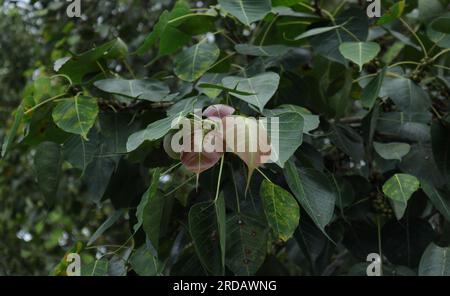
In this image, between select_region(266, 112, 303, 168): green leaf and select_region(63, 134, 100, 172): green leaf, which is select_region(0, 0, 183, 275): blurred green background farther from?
select_region(266, 112, 303, 168): green leaf

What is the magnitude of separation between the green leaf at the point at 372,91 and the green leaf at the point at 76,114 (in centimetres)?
45

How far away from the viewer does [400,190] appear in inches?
42.2

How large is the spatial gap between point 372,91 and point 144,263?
1.57 feet

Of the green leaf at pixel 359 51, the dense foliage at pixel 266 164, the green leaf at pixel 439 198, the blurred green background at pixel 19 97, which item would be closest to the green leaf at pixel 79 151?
the dense foliage at pixel 266 164

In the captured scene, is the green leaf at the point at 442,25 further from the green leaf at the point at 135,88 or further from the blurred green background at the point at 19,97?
the blurred green background at the point at 19,97

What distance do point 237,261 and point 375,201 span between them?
0.34m

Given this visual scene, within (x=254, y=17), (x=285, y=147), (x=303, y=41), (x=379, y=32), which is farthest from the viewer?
(x=379, y=32)

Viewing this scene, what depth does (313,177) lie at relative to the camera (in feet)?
3.46

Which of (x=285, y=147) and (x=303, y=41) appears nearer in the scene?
(x=285, y=147)

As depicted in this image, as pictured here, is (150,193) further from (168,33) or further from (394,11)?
(394,11)

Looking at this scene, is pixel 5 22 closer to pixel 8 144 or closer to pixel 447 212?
pixel 8 144

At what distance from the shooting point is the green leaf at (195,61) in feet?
4.01

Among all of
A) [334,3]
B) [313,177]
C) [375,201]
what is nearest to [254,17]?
[313,177]

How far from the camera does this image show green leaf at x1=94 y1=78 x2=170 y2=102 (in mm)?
1164
